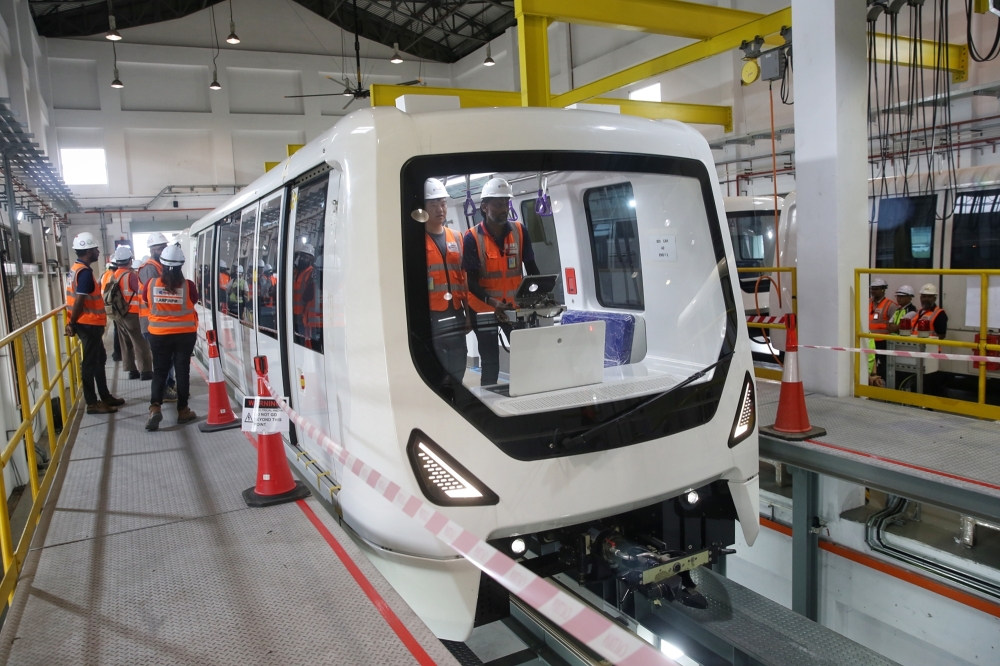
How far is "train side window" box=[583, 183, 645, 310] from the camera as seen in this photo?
3.96 m

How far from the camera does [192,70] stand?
22859 millimetres

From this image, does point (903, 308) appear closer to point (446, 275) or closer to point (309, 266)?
point (446, 275)

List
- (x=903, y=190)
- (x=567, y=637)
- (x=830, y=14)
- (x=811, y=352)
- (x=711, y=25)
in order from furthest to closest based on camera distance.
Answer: (x=903, y=190) < (x=711, y=25) < (x=811, y=352) < (x=830, y=14) < (x=567, y=637)

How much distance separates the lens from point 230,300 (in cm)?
612

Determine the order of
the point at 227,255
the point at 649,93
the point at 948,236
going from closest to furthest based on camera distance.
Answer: the point at 227,255 < the point at 948,236 < the point at 649,93

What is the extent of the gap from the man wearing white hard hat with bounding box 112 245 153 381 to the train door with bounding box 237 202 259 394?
2.12 m

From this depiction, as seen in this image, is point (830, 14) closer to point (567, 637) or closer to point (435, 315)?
point (435, 315)

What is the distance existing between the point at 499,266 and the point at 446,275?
0.89 meters

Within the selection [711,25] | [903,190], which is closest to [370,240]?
[711,25]

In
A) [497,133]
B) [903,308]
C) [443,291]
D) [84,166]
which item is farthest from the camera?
[84,166]

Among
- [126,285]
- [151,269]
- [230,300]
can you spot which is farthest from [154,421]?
[126,285]

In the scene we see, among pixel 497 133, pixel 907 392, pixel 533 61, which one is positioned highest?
pixel 533 61

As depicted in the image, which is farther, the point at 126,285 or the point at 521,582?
the point at 126,285

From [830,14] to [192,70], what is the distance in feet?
74.3
